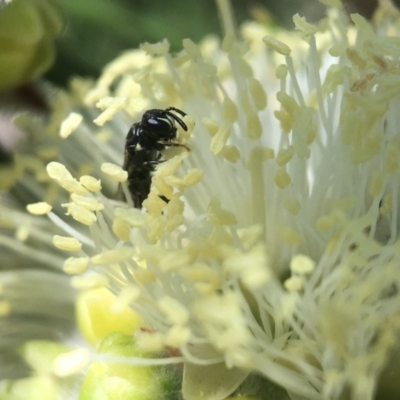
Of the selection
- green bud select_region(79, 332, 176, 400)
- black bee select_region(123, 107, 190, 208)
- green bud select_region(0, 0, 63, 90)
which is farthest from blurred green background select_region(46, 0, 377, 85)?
green bud select_region(79, 332, 176, 400)

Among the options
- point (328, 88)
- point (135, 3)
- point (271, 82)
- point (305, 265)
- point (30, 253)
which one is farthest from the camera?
point (135, 3)

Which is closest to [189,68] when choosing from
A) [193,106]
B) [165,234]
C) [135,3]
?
[193,106]

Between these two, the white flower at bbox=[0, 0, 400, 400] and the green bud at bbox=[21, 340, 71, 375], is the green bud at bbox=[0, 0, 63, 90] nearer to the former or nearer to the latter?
the white flower at bbox=[0, 0, 400, 400]

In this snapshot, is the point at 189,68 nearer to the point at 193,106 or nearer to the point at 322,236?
the point at 193,106

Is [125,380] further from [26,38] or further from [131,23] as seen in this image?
[131,23]

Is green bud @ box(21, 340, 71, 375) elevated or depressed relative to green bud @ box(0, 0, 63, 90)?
depressed
